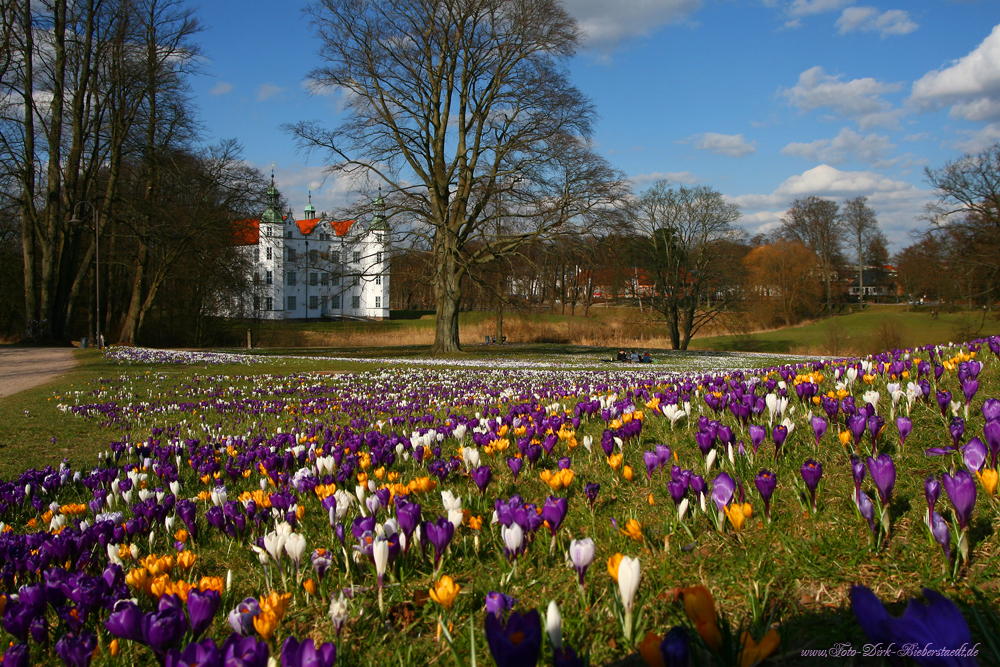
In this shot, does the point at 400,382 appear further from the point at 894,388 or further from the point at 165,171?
the point at 165,171

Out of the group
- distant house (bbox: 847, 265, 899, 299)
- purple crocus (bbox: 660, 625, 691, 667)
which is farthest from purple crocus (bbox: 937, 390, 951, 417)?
distant house (bbox: 847, 265, 899, 299)

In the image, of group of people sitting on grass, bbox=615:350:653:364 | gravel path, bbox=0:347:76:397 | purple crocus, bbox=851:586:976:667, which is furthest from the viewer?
group of people sitting on grass, bbox=615:350:653:364

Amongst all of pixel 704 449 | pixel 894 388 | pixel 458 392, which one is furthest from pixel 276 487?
pixel 458 392

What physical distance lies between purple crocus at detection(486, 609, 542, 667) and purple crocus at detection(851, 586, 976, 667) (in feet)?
2.03

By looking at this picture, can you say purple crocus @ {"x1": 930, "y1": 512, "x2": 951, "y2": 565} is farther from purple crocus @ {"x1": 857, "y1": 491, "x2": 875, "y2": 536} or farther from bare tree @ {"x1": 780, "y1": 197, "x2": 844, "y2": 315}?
bare tree @ {"x1": 780, "y1": 197, "x2": 844, "y2": 315}

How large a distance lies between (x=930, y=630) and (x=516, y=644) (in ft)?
2.44

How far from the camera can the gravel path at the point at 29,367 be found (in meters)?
14.0

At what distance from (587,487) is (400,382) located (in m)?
10.8

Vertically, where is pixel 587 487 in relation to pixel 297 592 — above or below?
above

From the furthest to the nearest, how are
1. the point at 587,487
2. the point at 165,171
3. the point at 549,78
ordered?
1. the point at 165,171
2. the point at 549,78
3. the point at 587,487

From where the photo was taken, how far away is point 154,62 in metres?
30.9

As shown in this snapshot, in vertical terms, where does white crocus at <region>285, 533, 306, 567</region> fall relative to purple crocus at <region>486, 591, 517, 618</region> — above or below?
below

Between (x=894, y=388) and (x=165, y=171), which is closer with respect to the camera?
(x=894, y=388)

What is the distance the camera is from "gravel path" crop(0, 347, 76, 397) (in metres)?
14.0
